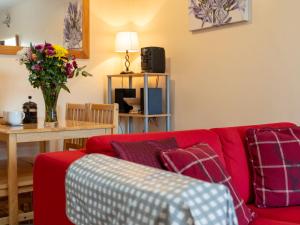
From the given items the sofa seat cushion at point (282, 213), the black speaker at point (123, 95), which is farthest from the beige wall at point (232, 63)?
the sofa seat cushion at point (282, 213)

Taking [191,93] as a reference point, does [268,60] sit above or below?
above

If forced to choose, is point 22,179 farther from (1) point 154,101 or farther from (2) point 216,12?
(2) point 216,12

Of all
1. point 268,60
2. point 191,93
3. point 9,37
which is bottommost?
point 191,93

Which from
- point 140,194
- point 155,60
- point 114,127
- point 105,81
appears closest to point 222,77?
point 155,60

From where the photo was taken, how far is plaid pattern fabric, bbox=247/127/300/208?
6.38 ft

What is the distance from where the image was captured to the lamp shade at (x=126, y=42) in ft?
12.8

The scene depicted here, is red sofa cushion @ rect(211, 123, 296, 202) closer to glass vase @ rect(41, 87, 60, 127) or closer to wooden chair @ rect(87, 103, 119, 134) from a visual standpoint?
wooden chair @ rect(87, 103, 119, 134)

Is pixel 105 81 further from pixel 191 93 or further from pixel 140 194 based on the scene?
pixel 140 194

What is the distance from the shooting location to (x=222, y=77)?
10.9ft

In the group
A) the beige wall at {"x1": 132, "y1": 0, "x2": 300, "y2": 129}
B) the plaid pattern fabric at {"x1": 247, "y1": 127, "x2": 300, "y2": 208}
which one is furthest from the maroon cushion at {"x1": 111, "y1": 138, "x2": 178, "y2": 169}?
the beige wall at {"x1": 132, "y1": 0, "x2": 300, "y2": 129}

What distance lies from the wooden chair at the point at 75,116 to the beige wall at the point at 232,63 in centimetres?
95

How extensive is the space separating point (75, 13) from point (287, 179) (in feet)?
8.75

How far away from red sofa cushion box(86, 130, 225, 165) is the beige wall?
101cm

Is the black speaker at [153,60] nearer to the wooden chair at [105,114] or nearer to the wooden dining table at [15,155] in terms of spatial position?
the wooden chair at [105,114]
